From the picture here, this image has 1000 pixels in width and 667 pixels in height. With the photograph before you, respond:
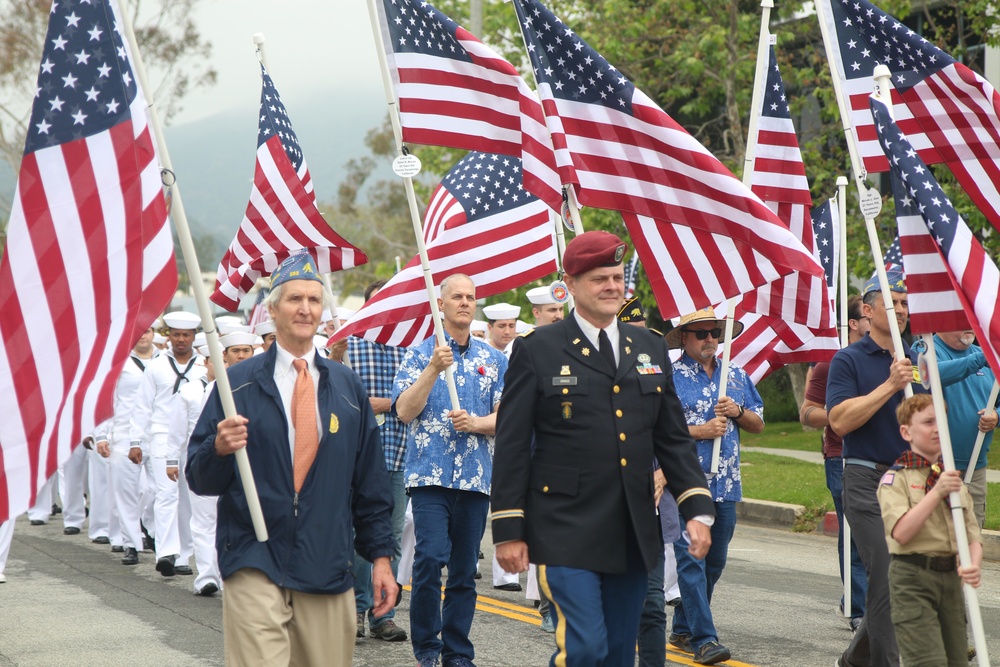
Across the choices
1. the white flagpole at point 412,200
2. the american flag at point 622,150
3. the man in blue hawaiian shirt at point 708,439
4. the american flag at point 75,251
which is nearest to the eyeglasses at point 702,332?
the man in blue hawaiian shirt at point 708,439

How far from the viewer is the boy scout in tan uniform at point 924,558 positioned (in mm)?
5613

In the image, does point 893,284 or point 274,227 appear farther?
point 274,227

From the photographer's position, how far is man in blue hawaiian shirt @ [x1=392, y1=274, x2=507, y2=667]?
720cm

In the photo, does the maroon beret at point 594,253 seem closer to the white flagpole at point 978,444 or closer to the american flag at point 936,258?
the american flag at point 936,258

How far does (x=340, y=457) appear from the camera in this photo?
16.8 ft

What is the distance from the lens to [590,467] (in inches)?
202

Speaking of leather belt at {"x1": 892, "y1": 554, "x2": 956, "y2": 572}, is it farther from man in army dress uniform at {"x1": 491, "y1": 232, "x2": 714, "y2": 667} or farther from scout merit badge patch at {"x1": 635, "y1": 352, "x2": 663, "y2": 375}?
scout merit badge patch at {"x1": 635, "y1": 352, "x2": 663, "y2": 375}

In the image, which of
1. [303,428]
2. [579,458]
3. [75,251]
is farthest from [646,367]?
[75,251]

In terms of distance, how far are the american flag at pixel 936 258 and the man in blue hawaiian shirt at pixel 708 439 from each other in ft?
6.52

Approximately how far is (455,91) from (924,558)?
3.91m

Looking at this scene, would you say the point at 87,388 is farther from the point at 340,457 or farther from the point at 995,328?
the point at 995,328

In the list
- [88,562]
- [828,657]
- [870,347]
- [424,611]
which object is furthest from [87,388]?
[88,562]

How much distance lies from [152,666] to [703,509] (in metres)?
3.96

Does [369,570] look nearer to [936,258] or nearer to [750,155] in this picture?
[750,155]
